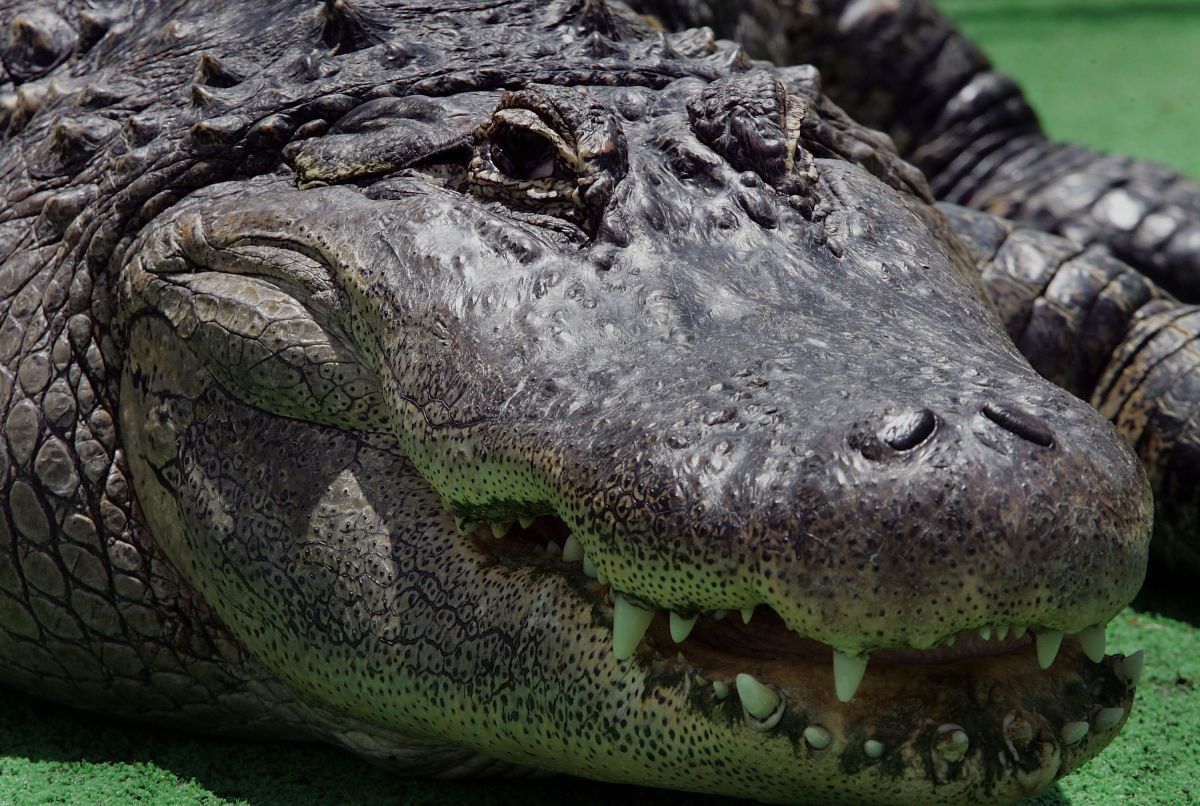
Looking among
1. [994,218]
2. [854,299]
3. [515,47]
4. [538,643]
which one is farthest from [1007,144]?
[538,643]

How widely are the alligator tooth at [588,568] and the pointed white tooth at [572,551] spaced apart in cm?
2

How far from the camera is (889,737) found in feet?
6.48

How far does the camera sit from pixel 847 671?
1.92 metres

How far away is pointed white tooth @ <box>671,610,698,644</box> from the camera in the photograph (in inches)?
79.7

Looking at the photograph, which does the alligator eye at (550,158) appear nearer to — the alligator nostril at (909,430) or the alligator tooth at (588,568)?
the alligator tooth at (588,568)

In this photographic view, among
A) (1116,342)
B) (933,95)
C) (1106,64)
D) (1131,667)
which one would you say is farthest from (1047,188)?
(1106,64)

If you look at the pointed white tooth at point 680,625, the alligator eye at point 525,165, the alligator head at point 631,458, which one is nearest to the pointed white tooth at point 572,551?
the alligator head at point 631,458

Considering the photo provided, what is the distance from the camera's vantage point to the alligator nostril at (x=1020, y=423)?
1.91 metres

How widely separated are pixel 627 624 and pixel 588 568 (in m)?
0.15

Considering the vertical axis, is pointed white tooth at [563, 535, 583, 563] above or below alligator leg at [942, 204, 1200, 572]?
above

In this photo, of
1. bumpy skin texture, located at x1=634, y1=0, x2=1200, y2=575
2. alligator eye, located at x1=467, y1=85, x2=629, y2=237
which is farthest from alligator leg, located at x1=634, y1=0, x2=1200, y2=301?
alligator eye, located at x1=467, y1=85, x2=629, y2=237

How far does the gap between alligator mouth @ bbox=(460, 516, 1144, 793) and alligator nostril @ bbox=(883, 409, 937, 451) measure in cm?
25

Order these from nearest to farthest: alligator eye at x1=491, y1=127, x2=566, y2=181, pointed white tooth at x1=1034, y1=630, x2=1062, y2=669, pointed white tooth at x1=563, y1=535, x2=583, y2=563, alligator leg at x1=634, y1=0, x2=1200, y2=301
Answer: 1. pointed white tooth at x1=1034, y1=630, x2=1062, y2=669
2. pointed white tooth at x1=563, y1=535, x2=583, y2=563
3. alligator eye at x1=491, y1=127, x2=566, y2=181
4. alligator leg at x1=634, y1=0, x2=1200, y2=301

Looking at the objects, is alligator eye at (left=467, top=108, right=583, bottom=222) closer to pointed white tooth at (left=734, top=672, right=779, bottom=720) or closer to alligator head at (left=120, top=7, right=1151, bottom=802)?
alligator head at (left=120, top=7, right=1151, bottom=802)
